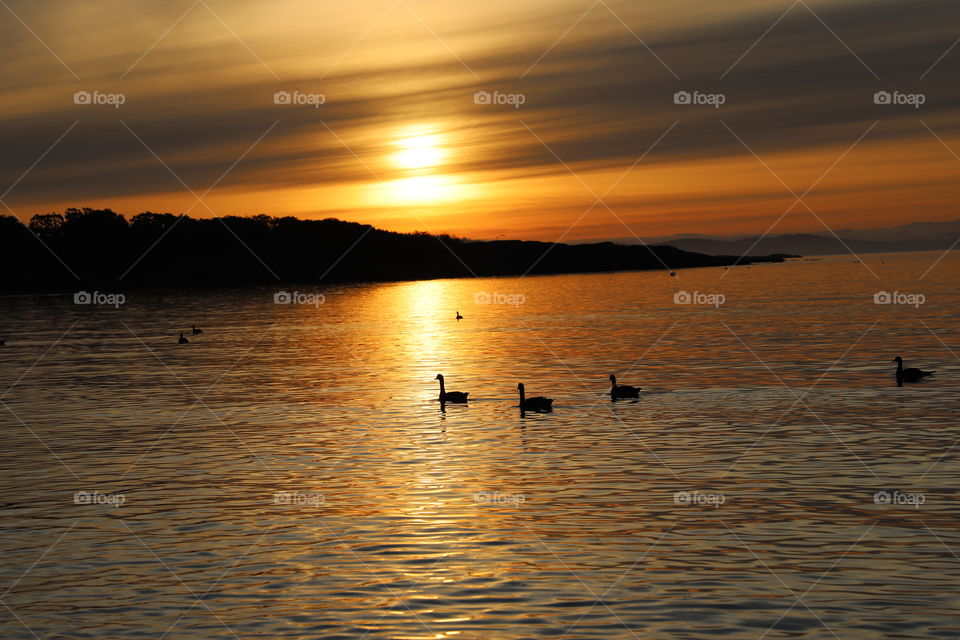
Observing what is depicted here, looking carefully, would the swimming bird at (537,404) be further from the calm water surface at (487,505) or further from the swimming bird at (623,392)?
the swimming bird at (623,392)

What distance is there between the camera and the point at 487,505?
22656mm

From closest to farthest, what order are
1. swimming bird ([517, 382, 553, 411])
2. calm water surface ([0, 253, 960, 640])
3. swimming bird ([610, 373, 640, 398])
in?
calm water surface ([0, 253, 960, 640]) → swimming bird ([517, 382, 553, 411]) → swimming bird ([610, 373, 640, 398])

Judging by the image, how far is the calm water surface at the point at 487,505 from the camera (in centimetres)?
1552

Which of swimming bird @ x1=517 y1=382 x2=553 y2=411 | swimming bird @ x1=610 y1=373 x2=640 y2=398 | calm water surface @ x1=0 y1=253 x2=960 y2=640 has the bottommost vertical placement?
calm water surface @ x1=0 y1=253 x2=960 y2=640

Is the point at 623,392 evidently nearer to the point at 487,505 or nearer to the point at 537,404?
the point at 537,404

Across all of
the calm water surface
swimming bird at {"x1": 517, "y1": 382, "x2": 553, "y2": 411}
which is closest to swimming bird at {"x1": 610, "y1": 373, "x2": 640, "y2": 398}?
the calm water surface

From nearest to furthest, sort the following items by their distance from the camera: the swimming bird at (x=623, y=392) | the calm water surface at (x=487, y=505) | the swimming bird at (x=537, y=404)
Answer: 1. the calm water surface at (x=487, y=505)
2. the swimming bird at (x=537, y=404)
3. the swimming bird at (x=623, y=392)

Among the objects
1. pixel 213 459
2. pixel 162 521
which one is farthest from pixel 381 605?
pixel 213 459

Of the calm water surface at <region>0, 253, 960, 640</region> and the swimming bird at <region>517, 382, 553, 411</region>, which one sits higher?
the swimming bird at <region>517, 382, 553, 411</region>

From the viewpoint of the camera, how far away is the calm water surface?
611 inches

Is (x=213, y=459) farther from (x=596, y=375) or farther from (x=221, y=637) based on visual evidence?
(x=596, y=375)

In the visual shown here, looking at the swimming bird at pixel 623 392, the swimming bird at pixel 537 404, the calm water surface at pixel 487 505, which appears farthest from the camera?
the swimming bird at pixel 623 392

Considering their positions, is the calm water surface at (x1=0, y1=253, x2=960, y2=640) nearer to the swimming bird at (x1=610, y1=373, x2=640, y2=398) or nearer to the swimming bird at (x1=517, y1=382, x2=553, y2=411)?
the swimming bird at (x1=610, y1=373, x2=640, y2=398)

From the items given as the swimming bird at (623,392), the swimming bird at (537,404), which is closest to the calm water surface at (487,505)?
the swimming bird at (623,392)
